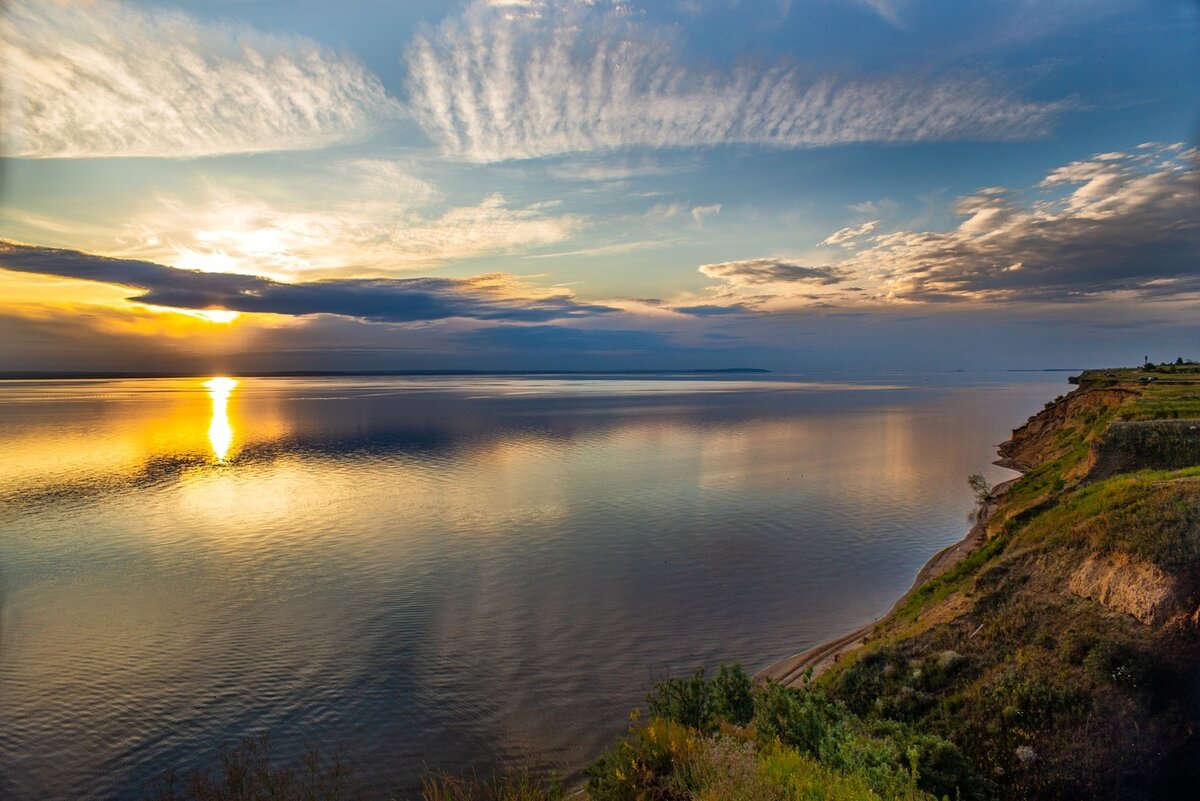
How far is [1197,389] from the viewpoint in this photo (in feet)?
112

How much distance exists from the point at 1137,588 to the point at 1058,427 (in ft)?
145

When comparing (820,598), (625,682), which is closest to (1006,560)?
(820,598)

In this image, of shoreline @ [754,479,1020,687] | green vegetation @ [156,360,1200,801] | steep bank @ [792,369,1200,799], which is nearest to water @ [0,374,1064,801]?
shoreline @ [754,479,1020,687]

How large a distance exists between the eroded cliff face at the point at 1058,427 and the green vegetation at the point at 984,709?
23.6m

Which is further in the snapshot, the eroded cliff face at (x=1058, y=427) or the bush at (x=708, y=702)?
the eroded cliff face at (x=1058, y=427)

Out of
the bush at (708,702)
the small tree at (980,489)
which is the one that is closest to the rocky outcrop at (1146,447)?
the small tree at (980,489)

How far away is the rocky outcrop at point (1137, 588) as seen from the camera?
11.6 m

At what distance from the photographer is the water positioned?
13.4m

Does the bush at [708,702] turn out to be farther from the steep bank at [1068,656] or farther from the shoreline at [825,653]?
the steep bank at [1068,656]

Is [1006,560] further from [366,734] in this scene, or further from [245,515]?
[245,515]

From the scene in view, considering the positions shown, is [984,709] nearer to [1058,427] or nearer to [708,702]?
[708,702]

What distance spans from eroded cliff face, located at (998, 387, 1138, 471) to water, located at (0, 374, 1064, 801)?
155 inches

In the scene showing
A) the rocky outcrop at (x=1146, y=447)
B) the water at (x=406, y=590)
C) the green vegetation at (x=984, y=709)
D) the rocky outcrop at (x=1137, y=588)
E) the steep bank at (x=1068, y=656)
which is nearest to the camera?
the green vegetation at (x=984, y=709)

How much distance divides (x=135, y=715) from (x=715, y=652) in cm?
1458
